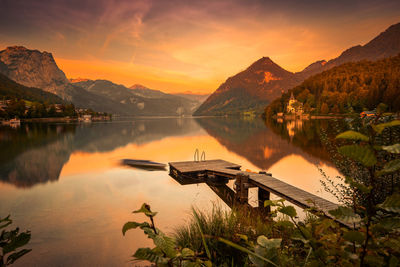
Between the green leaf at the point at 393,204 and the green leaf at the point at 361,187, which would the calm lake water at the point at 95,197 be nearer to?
the green leaf at the point at 361,187

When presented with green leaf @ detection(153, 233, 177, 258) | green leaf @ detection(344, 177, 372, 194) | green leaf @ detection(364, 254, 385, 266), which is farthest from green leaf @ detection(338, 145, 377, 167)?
green leaf @ detection(153, 233, 177, 258)

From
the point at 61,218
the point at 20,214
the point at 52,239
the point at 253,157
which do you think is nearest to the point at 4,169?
the point at 20,214

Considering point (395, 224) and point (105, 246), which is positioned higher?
point (395, 224)

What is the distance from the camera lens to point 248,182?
48.5 feet

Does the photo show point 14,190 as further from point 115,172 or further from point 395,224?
point 395,224

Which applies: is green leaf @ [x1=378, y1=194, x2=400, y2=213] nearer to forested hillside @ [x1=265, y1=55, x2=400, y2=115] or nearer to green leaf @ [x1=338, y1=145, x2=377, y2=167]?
green leaf @ [x1=338, y1=145, x2=377, y2=167]

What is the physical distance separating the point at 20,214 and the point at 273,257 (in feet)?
55.4

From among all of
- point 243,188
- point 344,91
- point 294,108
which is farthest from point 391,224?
point 344,91

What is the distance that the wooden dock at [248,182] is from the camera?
10.1m

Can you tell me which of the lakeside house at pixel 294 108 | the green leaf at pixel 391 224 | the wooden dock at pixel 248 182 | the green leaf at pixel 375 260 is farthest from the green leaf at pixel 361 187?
the lakeside house at pixel 294 108

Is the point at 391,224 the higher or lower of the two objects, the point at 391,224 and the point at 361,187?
the lower

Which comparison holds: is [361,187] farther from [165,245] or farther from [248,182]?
[248,182]

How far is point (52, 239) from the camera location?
1095 cm

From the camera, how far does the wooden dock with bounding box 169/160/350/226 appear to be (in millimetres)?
10052
